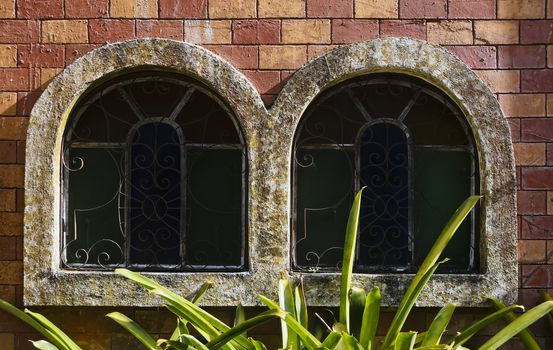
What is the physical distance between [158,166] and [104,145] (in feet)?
1.05

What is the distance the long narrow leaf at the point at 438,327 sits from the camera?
14.1ft

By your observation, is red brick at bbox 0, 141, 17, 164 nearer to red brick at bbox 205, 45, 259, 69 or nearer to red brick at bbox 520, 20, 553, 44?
red brick at bbox 205, 45, 259, 69

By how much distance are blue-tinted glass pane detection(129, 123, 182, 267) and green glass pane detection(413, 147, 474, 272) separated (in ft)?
4.32

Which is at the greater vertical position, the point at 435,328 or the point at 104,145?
the point at 104,145

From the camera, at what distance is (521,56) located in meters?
4.79

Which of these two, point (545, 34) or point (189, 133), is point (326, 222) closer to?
point (189, 133)

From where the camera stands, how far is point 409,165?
4.86m

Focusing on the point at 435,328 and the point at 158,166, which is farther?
the point at 158,166

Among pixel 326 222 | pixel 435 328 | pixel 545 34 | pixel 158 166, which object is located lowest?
pixel 435 328

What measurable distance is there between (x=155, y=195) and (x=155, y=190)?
0.03 m

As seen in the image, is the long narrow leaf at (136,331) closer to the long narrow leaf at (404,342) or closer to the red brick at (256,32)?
the long narrow leaf at (404,342)

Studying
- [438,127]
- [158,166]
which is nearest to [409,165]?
[438,127]

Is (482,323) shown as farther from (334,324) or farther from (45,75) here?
(45,75)

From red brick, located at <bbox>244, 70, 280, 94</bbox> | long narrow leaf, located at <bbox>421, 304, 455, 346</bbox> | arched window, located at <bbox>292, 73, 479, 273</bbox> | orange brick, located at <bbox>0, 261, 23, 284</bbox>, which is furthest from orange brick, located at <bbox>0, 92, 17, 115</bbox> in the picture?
long narrow leaf, located at <bbox>421, 304, 455, 346</bbox>
